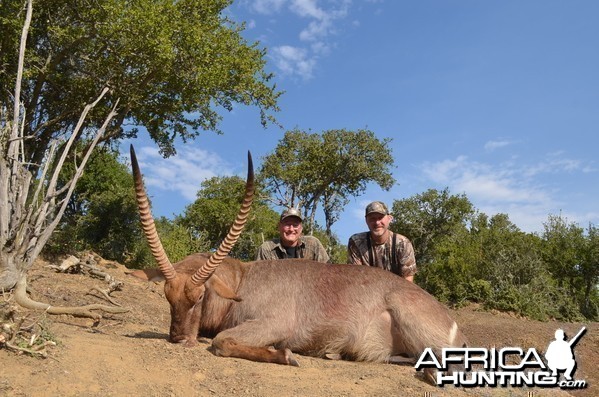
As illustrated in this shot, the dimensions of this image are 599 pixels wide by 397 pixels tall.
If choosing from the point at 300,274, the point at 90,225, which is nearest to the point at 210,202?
the point at 90,225

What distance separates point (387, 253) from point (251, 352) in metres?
3.66

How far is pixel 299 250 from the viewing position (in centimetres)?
830

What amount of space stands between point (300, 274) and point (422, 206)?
29951 millimetres

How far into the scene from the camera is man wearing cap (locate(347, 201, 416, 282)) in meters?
7.73

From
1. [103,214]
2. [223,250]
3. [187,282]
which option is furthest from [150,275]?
[103,214]

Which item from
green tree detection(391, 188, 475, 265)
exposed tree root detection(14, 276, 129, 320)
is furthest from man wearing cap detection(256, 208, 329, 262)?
green tree detection(391, 188, 475, 265)

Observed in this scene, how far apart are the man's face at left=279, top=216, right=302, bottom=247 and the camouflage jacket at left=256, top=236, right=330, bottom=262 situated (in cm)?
17

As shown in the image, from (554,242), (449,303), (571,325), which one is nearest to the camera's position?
(571,325)

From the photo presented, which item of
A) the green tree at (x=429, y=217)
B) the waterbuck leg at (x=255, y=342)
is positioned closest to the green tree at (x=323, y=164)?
the green tree at (x=429, y=217)

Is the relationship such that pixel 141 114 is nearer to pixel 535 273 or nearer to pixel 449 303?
pixel 449 303

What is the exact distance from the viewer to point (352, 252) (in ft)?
26.5

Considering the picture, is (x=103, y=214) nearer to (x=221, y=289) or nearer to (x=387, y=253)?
(x=387, y=253)

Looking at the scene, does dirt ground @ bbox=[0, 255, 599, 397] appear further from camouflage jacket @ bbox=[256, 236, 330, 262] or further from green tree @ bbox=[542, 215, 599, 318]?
green tree @ bbox=[542, 215, 599, 318]

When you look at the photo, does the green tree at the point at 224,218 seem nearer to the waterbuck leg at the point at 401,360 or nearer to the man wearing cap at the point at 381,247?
the man wearing cap at the point at 381,247
